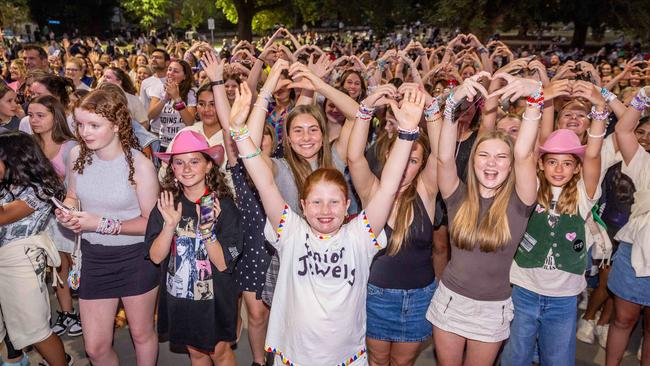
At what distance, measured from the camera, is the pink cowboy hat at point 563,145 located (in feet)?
10.6

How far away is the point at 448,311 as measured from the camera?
10.2ft

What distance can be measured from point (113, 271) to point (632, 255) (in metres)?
3.55

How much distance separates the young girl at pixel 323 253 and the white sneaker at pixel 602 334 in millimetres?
2771

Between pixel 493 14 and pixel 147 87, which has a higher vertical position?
pixel 493 14

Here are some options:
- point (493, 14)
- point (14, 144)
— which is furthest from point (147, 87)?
point (493, 14)

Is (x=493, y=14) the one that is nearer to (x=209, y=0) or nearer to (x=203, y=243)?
(x=203, y=243)

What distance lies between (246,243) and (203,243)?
0.45 metres

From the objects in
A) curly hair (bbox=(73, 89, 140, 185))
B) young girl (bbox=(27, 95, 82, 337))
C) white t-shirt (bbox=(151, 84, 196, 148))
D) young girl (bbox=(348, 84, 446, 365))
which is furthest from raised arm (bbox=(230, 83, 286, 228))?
white t-shirt (bbox=(151, 84, 196, 148))

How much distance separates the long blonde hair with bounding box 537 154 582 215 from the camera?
3266 millimetres

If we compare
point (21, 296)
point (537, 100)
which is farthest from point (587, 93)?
point (21, 296)

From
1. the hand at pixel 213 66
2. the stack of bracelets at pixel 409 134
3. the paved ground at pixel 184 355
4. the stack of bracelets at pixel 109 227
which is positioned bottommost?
the paved ground at pixel 184 355

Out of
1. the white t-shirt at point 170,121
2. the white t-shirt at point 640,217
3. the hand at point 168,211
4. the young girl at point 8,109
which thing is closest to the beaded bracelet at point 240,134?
the hand at point 168,211

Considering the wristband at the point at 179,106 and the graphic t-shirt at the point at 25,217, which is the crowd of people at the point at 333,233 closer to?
the graphic t-shirt at the point at 25,217

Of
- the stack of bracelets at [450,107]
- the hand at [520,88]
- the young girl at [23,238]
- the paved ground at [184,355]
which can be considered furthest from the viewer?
the paved ground at [184,355]
